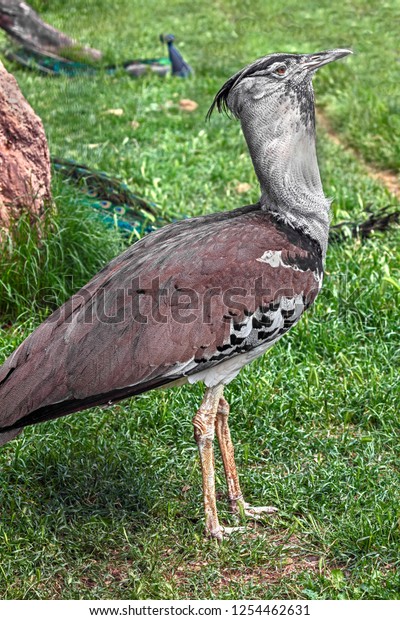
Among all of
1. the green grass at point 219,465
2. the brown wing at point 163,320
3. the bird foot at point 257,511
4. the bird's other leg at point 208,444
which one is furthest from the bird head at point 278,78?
the bird foot at point 257,511

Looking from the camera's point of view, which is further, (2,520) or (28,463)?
(28,463)

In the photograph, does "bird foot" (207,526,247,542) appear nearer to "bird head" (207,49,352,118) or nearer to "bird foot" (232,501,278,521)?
"bird foot" (232,501,278,521)

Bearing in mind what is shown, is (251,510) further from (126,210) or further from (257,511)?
(126,210)

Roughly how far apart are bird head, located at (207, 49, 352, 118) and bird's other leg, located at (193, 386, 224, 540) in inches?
44.4

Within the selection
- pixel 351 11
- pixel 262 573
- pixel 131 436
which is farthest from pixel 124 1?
pixel 262 573

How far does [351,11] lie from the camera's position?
10617mm

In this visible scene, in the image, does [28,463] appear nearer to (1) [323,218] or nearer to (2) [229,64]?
(1) [323,218]

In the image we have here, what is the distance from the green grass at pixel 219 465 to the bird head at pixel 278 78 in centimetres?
149

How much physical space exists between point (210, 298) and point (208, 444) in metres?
0.60

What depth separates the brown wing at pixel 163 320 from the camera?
131 inches

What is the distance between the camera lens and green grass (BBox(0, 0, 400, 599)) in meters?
3.41

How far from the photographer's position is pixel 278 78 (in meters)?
3.49

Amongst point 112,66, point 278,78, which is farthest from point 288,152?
point 112,66

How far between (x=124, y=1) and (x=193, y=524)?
910cm
